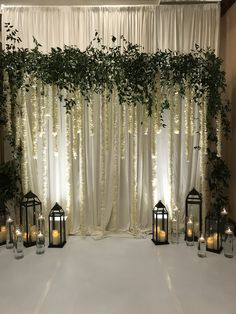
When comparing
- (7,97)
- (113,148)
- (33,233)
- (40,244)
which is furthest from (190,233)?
(7,97)

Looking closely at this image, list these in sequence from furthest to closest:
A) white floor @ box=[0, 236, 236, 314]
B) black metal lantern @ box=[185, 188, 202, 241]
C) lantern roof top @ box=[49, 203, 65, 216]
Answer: black metal lantern @ box=[185, 188, 202, 241], lantern roof top @ box=[49, 203, 65, 216], white floor @ box=[0, 236, 236, 314]

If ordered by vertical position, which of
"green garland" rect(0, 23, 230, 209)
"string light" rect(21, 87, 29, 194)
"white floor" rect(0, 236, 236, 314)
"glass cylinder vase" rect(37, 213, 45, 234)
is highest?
"green garland" rect(0, 23, 230, 209)

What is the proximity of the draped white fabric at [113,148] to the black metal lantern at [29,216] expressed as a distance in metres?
0.24

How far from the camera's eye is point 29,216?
353 centimetres

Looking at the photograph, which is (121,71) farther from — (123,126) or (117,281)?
(117,281)

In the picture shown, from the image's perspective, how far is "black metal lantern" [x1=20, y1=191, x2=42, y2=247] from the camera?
3.40 meters

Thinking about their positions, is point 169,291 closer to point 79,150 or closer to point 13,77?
point 79,150

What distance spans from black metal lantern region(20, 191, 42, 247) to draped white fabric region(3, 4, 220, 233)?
0.24 metres

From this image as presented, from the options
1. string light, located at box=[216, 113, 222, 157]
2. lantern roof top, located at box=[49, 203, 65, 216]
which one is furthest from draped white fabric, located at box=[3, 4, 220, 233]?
lantern roof top, located at box=[49, 203, 65, 216]

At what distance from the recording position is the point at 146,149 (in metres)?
3.81

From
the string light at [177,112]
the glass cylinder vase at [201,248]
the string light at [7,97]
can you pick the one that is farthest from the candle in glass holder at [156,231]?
the string light at [7,97]

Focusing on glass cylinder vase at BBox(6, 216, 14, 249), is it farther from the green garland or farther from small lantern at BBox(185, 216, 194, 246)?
small lantern at BBox(185, 216, 194, 246)

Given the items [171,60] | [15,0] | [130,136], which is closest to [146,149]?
[130,136]

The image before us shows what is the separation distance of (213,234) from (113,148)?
59.4 inches
